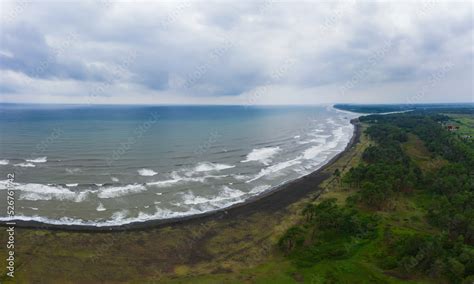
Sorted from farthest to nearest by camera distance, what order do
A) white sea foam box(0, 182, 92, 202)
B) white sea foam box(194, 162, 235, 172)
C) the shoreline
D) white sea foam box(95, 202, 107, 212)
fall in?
white sea foam box(194, 162, 235, 172), white sea foam box(0, 182, 92, 202), white sea foam box(95, 202, 107, 212), the shoreline

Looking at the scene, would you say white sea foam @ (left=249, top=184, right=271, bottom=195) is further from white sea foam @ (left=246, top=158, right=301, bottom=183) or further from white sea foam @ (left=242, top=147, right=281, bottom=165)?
white sea foam @ (left=242, top=147, right=281, bottom=165)

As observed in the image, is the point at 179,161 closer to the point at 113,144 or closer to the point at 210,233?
the point at 113,144

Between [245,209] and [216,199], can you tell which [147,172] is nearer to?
[216,199]

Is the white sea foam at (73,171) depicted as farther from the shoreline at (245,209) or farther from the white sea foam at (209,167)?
the white sea foam at (209,167)

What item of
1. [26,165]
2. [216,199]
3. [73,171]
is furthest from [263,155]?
[26,165]

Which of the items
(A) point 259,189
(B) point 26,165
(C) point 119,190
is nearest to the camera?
(C) point 119,190

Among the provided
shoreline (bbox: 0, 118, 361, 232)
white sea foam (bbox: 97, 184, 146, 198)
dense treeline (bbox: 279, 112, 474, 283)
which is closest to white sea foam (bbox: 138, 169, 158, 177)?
white sea foam (bbox: 97, 184, 146, 198)

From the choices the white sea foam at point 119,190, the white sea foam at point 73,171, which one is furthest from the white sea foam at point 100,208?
the white sea foam at point 73,171
